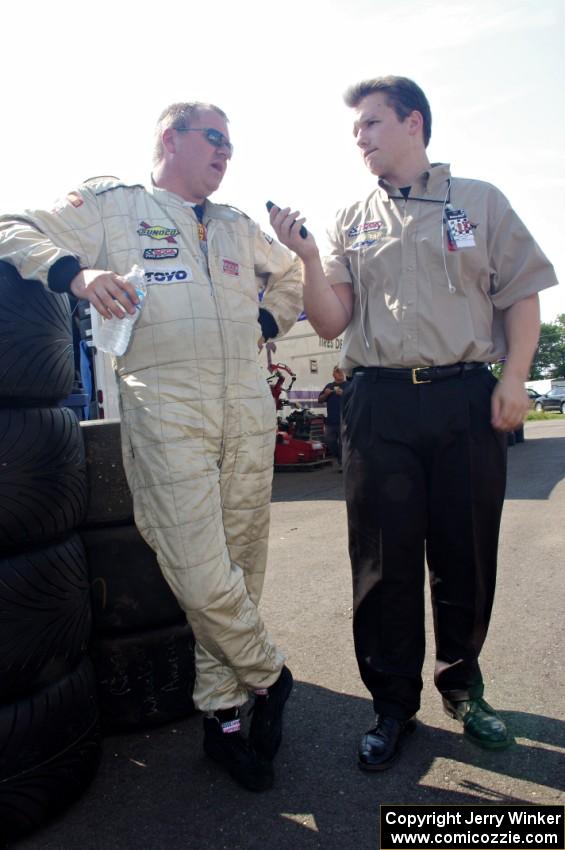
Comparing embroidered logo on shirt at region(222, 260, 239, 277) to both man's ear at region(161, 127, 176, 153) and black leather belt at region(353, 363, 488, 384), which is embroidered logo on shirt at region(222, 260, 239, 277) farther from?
black leather belt at region(353, 363, 488, 384)

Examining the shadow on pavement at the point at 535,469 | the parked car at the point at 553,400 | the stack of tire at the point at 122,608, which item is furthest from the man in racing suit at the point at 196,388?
the parked car at the point at 553,400

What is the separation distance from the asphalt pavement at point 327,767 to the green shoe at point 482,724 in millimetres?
33

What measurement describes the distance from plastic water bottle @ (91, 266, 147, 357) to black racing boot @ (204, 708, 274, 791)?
120cm

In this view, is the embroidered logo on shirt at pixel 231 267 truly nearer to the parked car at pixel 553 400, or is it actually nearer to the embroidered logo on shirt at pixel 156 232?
the embroidered logo on shirt at pixel 156 232

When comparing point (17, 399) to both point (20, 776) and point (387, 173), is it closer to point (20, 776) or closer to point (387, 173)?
point (20, 776)

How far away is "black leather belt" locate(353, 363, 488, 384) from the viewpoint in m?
2.36

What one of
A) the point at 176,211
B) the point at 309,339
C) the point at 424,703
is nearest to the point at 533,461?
the point at 309,339

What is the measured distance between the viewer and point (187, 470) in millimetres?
2125

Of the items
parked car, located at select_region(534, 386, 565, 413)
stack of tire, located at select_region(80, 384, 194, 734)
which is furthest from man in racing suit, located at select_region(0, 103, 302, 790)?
parked car, located at select_region(534, 386, 565, 413)

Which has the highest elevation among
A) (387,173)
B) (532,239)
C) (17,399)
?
(387,173)

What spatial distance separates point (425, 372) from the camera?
2367 mm

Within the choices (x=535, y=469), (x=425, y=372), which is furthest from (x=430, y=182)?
(x=535, y=469)

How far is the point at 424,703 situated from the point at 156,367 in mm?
1604

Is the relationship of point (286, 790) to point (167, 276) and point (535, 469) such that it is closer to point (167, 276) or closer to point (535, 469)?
point (167, 276)
